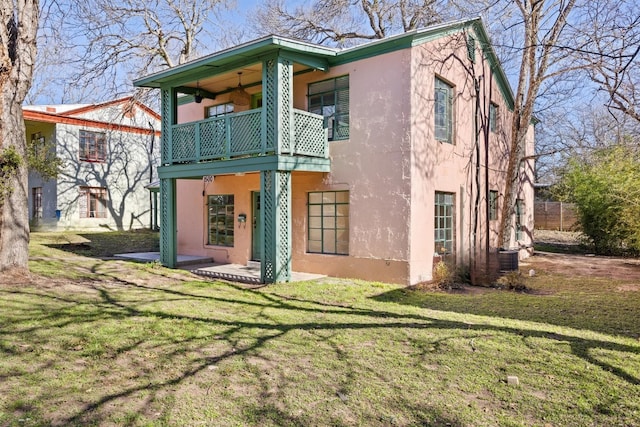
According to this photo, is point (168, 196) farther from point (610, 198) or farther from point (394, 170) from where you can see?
point (610, 198)

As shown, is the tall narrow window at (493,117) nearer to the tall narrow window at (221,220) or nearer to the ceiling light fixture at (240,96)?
the ceiling light fixture at (240,96)

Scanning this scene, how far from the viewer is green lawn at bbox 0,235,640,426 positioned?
3.58 metres

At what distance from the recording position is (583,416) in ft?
11.7

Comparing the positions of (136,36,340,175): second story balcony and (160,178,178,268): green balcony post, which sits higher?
(136,36,340,175): second story balcony

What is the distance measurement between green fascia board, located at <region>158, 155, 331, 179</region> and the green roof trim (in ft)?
7.17

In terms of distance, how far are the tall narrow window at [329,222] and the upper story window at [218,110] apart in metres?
3.94

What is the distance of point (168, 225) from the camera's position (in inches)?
470

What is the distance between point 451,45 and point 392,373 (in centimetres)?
919

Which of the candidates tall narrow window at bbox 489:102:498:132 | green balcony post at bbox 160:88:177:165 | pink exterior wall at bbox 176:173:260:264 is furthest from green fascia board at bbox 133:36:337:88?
tall narrow window at bbox 489:102:498:132

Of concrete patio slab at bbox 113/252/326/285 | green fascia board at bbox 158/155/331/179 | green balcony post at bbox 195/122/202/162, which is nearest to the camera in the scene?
green fascia board at bbox 158/155/331/179

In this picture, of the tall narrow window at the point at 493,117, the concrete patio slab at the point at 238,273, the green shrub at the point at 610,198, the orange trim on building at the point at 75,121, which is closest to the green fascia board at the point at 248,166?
the concrete patio slab at the point at 238,273

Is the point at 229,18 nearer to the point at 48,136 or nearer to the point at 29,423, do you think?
the point at 48,136

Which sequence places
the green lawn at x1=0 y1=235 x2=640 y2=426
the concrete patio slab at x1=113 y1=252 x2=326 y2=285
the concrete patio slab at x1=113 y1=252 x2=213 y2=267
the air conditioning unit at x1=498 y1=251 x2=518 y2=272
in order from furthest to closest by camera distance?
1. the concrete patio slab at x1=113 y1=252 x2=213 y2=267
2. the air conditioning unit at x1=498 y1=251 x2=518 y2=272
3. the concrete patio slab at x1=113 y1=252 x2=326 y2=285
4. the green lawn at x1=0 y1=235 x2=640 y2=426

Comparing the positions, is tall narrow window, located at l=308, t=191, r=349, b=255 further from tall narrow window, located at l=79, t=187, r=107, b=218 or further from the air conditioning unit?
tall narrow window, located at l=79, t=187, r=107, b=218
